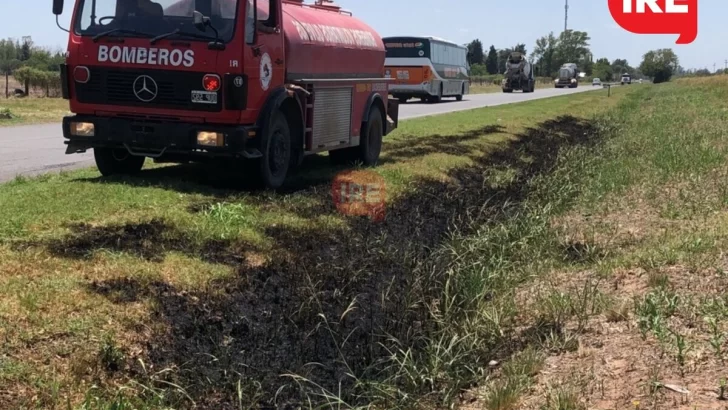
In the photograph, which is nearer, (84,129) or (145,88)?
(145,88)

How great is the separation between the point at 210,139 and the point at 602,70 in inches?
6696

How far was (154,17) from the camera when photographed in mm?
8453

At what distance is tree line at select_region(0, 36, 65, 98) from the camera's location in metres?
36.1

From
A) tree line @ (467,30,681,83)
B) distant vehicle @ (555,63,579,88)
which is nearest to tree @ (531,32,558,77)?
tree line @ (467,30,681,83)

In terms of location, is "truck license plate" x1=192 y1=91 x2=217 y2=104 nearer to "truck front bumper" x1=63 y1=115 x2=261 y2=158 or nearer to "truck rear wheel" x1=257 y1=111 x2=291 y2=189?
"truck front bumper" x1=63 y1=115 x2=261 y2=158

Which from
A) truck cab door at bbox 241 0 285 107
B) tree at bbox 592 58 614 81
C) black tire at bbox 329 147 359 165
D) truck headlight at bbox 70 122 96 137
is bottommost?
black tire at bbox 329 147 359 165

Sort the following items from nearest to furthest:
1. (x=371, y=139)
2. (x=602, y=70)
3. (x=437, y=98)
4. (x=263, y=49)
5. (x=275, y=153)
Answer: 1. (x=263, y=49)
2. (x=275, y=153)
3. (x=371, y=139)
4. (x=437, y=98)
5. (x=602, y=70)

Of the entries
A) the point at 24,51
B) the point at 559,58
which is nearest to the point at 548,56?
the point at 559,58

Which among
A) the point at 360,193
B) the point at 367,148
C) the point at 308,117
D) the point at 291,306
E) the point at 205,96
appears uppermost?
the point at 205,96

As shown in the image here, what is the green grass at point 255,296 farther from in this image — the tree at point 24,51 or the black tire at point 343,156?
the tree at point 24,51

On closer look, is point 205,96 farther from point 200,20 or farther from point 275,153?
point 275,153

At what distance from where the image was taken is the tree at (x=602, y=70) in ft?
530

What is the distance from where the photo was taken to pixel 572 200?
10.8 metres

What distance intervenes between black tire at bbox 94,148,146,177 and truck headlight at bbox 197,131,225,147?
1344mm
